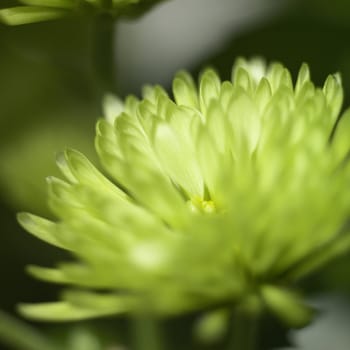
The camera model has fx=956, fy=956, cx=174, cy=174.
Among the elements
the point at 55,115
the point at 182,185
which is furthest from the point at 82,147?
the point at 182,185

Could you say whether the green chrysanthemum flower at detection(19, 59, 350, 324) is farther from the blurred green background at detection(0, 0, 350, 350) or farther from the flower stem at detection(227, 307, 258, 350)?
the blurred green background at detection(0, 0, 350, 350)

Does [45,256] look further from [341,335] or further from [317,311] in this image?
[317,311]

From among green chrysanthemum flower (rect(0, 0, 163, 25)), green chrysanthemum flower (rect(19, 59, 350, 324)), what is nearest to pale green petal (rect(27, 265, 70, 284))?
green chrysanthemum flower (rect(19, 59, 350, 324))

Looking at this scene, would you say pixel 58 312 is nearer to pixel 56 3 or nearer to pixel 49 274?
pixel 49 274

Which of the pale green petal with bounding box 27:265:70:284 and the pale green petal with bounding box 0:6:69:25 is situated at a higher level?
the pale green petal with bounding box 0:6:69:25

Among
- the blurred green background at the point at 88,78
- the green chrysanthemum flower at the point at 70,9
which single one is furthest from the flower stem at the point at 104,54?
the blurred green background at the point at 88,78

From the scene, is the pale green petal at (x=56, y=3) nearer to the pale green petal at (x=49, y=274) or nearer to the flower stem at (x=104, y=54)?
the flower stem at (x=104, y=54)

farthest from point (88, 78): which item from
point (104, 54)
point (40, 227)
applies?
point (40, 227)
